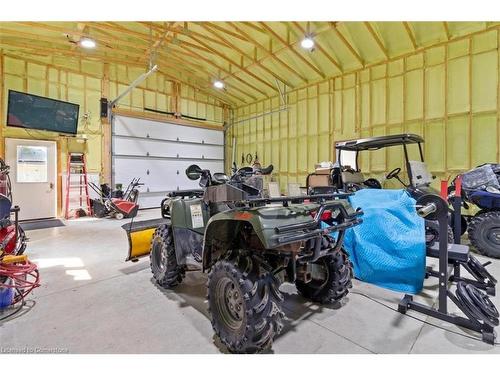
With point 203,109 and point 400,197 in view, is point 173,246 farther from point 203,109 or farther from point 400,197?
point 203,109

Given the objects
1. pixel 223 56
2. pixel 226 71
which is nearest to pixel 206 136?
pixel 226 71

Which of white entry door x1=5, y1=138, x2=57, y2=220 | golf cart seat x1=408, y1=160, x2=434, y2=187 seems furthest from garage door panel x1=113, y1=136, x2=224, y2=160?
golf cart seat x1=408, y1=160, x2=434, y2=187

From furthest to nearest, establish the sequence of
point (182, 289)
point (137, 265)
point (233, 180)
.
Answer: point (137, 265), point (182, 289), point (233, 180)

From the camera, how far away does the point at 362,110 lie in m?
7.96

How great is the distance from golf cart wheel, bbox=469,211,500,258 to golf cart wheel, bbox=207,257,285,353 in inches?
164

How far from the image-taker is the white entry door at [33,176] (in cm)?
733

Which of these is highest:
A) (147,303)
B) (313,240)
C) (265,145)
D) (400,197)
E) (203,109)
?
(203,109)

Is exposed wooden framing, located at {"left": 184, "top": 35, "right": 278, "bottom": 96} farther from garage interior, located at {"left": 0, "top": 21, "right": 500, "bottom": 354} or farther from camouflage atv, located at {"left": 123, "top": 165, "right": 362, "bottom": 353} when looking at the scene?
camouflage atv, located at {"left": 123, "top": 165, "right": 362, "bottom": 353}

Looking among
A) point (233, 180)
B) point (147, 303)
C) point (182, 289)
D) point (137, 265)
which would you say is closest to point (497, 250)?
point (233, 180)

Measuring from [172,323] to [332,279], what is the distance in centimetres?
147

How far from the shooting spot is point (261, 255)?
6.21ft

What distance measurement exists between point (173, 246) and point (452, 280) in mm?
2979

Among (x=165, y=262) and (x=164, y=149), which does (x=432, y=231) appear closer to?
(x=165, y=262)

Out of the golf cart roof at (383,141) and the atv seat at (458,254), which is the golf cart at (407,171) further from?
the atv seat at (458,254)
